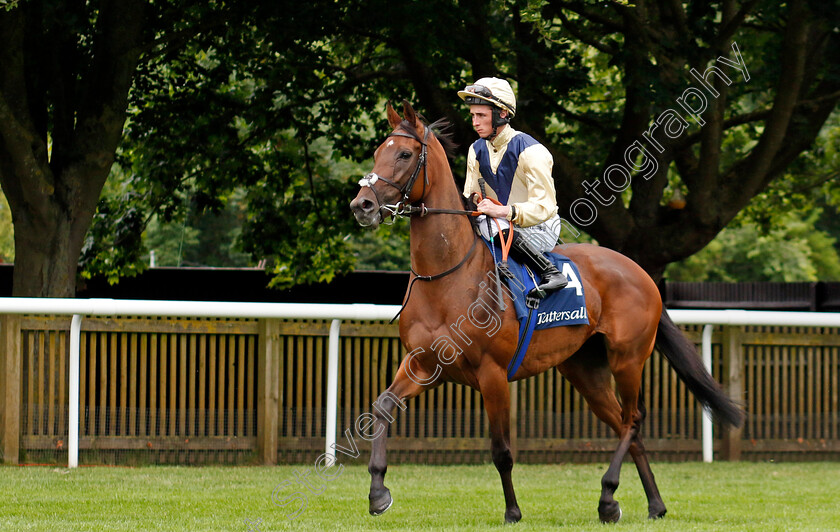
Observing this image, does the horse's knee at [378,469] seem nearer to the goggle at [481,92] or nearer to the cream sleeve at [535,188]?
the cream sleeve at [535,188]

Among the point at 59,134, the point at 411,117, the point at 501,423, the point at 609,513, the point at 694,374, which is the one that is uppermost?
the point at 59,134

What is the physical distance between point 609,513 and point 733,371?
4214 mm

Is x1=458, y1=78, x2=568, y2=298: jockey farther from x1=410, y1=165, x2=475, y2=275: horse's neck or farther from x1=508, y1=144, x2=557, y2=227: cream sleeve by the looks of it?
x1=410, y1=165, x2=475, y2=275: horse's neck

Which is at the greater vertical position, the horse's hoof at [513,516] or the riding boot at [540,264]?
the riding boot at [540,264]

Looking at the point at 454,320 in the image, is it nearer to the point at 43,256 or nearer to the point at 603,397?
the point at 603,397

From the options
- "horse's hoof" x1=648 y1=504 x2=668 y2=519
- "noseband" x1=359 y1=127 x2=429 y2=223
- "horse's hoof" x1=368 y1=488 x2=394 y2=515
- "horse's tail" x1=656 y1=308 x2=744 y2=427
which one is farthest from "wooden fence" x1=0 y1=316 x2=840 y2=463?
"noseband" x1=359 y1=127 x2=429 y2=223

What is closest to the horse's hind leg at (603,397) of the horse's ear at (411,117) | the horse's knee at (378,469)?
the horse's knee at (378,469)

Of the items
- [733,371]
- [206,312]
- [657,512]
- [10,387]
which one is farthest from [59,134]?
[733,371]

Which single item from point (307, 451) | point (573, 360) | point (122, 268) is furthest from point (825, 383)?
point (122, 268)

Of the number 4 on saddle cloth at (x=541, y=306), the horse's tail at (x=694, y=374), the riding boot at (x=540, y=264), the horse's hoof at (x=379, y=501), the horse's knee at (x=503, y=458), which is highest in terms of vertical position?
the riding boot at (x=540, y=264)

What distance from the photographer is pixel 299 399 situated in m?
9.12

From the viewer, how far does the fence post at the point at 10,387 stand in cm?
834

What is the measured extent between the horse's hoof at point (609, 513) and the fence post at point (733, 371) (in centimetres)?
410

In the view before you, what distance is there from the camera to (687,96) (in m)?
10.4
